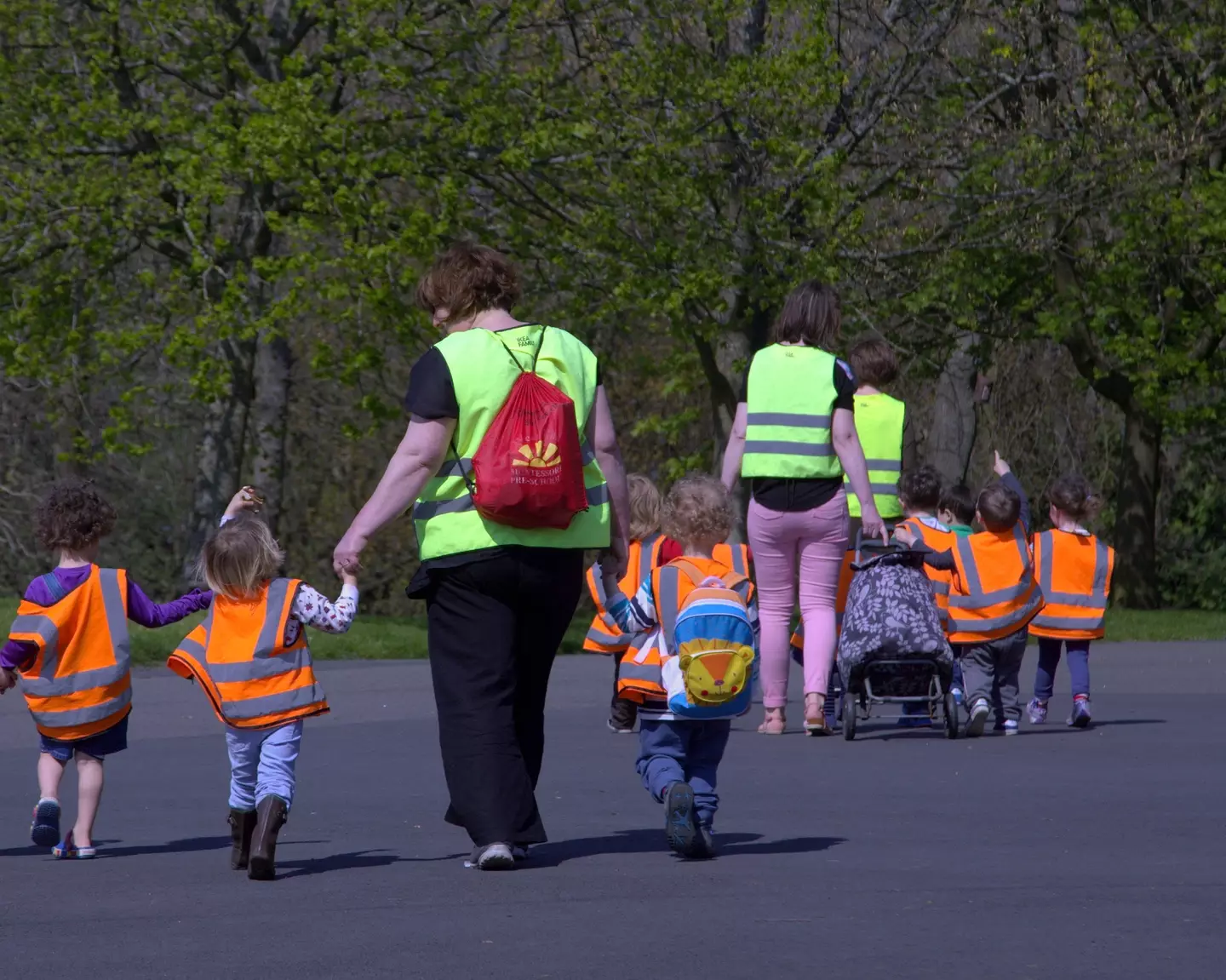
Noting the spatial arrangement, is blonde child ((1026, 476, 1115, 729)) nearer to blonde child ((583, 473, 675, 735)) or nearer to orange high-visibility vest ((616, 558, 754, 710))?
blonde child ((583, 473, 675, 735))

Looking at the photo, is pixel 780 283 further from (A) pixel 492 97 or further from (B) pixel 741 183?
(A) pixel 492 97

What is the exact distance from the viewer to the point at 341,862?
22.6 feet

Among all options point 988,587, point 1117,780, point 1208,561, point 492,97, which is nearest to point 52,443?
point 492,97

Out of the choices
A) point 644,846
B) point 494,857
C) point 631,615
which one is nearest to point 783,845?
point 644,846

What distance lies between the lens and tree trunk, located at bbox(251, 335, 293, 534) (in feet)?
71.4

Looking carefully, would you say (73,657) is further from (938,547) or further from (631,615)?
(938,547)

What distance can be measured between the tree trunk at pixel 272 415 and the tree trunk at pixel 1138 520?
9435 millimetres

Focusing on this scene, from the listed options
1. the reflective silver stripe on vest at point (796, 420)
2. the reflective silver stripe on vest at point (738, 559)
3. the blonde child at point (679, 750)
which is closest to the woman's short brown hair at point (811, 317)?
the reflective silver stripe on vest at point (796, 420)

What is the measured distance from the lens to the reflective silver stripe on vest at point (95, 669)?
716cm

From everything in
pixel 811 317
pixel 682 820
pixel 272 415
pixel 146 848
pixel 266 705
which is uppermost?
pixel 272 415

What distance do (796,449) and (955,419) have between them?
15614 millimetres

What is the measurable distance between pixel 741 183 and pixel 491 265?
13.8 metres

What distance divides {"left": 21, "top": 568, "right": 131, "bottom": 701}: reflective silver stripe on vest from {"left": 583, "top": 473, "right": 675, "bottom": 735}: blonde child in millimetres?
3707

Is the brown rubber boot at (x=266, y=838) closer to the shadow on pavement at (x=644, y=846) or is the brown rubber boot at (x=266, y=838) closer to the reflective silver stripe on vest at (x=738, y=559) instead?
the shadow on pavement at (x=644, y=846)
